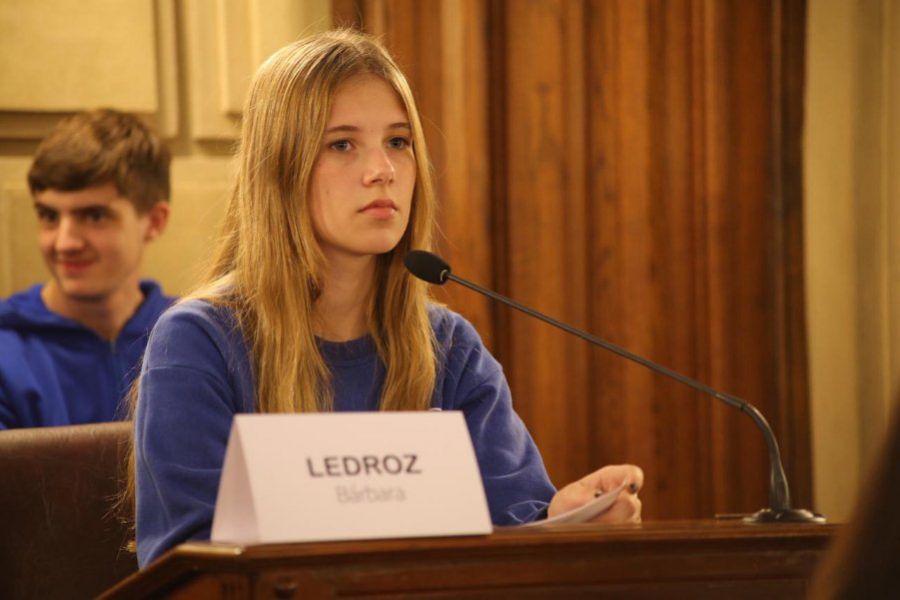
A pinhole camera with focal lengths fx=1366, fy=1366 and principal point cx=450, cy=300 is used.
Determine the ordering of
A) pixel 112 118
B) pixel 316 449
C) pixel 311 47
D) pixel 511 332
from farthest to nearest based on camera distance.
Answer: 1. pixel 511 332
2. pixel 112 118
3. pixel 311 47
4. pixel 316 449

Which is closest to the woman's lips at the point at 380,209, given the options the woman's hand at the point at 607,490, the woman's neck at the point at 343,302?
the woman's neck at the point at 343,302

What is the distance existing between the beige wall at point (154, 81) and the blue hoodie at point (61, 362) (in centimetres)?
20

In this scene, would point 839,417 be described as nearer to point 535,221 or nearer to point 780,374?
point 780,374

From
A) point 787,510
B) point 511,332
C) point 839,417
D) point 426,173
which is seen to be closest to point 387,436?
point 787,510

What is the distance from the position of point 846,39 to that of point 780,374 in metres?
0.95

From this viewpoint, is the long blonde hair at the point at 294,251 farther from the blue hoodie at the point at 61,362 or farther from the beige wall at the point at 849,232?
the beige wall at the point at 849,232

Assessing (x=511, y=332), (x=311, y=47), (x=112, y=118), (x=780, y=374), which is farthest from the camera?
(x=780, y=374)

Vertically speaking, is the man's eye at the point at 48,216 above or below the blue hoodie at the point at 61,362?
above

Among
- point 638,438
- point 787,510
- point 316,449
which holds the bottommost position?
point 638,438

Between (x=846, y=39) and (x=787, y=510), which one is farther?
(x=846, y=39)

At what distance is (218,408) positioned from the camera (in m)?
1.78

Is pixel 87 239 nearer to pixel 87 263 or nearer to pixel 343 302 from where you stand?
pixel 87 263

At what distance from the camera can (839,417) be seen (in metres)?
3.83

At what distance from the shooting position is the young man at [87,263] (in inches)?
113
